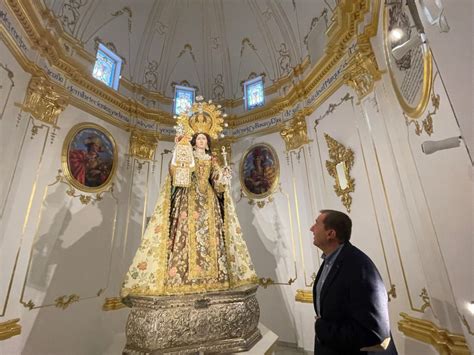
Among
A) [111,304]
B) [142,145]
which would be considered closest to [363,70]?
[142,145]

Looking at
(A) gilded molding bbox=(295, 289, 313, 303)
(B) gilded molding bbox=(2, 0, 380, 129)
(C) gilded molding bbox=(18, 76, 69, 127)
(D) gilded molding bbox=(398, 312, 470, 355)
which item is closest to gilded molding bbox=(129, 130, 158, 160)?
(B) gilded molding bbox=(2, 0, 380, 129)

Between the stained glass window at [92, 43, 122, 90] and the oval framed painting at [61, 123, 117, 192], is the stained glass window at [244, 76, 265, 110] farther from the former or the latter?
the oval framed painting at [61, 123, 117, 192]

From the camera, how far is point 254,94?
25.4ft

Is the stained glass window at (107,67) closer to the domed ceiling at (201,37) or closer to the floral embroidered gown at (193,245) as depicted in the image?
the domed ceiling at (201,37)

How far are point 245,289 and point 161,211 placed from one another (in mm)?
1501

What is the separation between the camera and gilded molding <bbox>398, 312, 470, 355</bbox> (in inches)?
95.7

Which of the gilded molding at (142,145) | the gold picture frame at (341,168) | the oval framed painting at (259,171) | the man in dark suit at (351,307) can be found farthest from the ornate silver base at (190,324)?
the gilded molding at (142,145)

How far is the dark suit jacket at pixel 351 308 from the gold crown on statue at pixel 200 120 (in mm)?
3086

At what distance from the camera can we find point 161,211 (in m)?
3.41

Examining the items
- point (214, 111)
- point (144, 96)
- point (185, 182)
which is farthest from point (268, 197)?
point (144, 96)

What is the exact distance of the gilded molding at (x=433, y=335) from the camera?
7.97ft

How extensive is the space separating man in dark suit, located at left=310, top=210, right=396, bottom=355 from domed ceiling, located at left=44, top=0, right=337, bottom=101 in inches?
232

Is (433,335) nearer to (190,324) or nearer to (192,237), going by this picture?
(190,324)

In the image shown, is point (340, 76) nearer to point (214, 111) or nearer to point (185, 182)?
point (214, 111)
